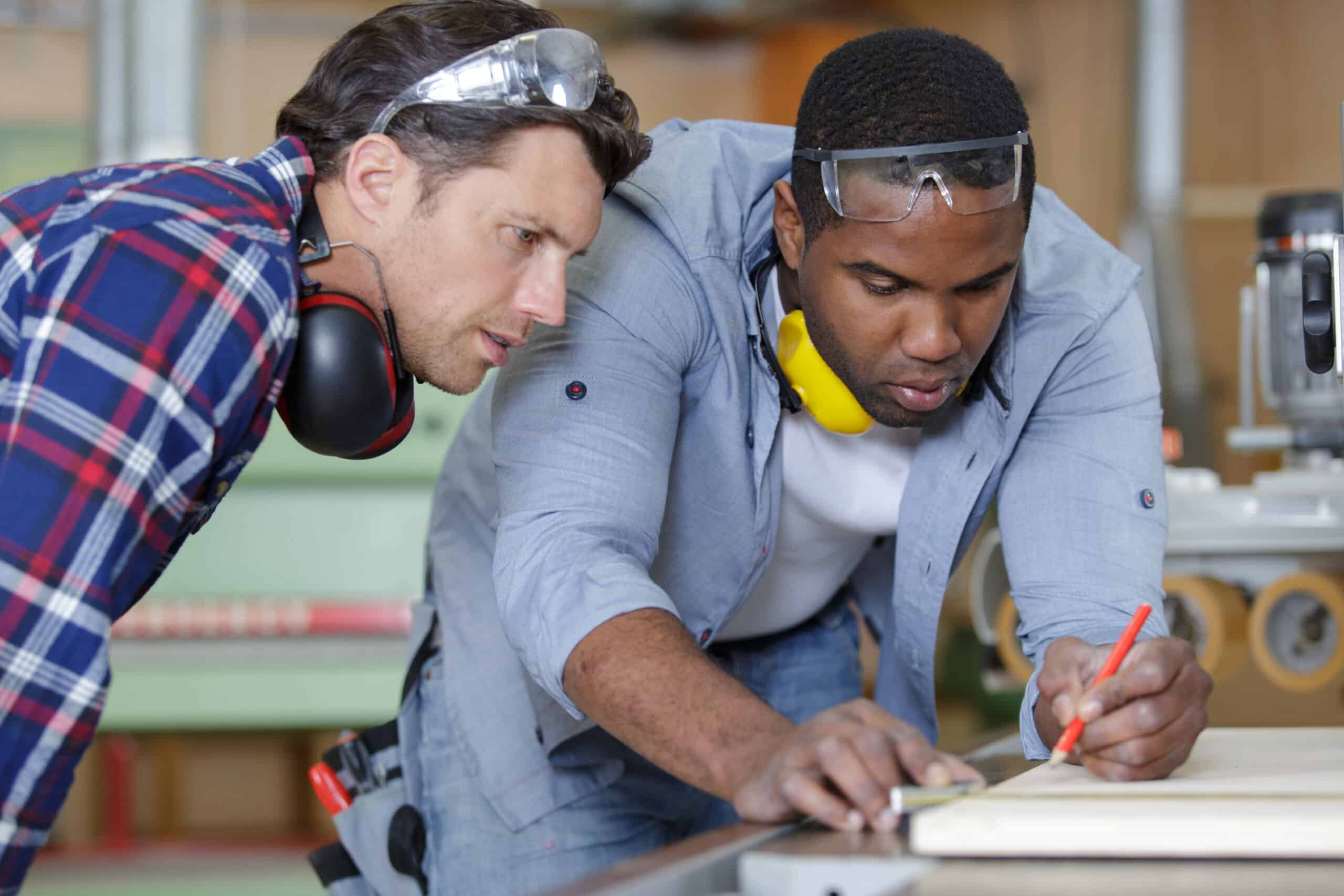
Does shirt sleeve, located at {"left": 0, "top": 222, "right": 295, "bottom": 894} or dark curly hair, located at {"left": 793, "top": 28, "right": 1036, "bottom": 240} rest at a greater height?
dark curly hair, located at {"left": 793, "top": 28, "right": 1036, "bottom": 240}

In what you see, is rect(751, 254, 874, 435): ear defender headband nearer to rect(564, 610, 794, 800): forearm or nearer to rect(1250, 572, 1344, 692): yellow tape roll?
rect(564, 610, 794, 800): forearm

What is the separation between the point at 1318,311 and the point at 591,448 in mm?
610

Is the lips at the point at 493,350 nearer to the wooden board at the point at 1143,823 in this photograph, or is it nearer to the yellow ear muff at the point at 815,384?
the yellow ear muff at the point at 815,384

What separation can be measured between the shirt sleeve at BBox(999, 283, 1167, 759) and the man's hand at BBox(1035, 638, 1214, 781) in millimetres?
133

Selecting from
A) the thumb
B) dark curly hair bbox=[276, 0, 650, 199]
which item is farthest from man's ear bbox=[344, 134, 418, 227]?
the thumb

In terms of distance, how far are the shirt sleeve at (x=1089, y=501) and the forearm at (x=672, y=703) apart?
36cm

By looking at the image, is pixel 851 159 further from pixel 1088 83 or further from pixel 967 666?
pixel 1088 83

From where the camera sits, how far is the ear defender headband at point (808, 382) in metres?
1.20

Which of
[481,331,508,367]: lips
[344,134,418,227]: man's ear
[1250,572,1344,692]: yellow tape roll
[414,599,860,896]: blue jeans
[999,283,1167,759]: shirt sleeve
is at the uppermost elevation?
[344,134,418,227]: man's ear

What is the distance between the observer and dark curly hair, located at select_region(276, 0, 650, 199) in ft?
3.32

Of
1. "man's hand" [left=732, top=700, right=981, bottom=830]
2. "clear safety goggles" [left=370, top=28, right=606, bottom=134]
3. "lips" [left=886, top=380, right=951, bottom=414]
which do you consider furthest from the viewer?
"lips" [left=886, top=380, right=951, bottom=414]

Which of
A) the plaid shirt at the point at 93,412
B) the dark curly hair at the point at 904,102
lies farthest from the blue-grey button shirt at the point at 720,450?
the plaid shirt at the point at 93,412

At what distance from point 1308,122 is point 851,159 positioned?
380cm

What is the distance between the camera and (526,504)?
1006mm
